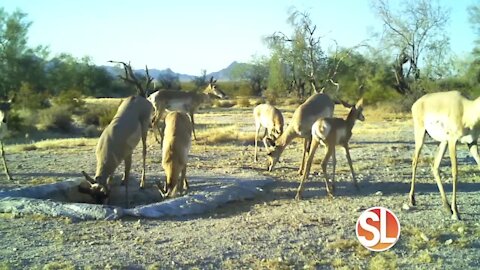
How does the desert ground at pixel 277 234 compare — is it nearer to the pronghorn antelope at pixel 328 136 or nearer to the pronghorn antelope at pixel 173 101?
the pronghorn antelope at pixel 328 136

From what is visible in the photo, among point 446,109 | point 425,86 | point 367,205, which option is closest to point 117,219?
point 367,205

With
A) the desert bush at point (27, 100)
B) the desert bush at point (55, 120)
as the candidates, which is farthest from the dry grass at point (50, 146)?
the desert bush at point (27, 100)

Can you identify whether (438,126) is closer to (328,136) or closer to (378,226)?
(328,136)

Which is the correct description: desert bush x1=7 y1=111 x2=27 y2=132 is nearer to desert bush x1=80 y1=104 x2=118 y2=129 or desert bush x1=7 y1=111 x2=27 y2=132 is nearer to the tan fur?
desert bush x1=80 y1=104 x2=118 y2=129

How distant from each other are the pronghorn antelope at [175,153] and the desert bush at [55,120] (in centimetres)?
2717

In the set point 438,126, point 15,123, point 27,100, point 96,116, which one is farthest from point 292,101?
point 438,126

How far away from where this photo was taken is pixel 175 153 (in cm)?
1198

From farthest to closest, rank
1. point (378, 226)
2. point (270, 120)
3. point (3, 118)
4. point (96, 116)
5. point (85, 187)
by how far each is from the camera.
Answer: point (96, 116) → point (270, 120) → point (3, 118) → point (85, 187) → point (378, 226)

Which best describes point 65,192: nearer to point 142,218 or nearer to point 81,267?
point 142,218

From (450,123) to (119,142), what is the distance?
679cm

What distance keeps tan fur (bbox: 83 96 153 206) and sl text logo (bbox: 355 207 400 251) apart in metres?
7.02

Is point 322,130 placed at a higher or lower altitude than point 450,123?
lower

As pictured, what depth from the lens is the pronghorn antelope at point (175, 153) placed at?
1162 cm

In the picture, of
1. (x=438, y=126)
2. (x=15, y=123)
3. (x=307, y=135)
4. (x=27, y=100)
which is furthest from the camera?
(x=27, y=100)
